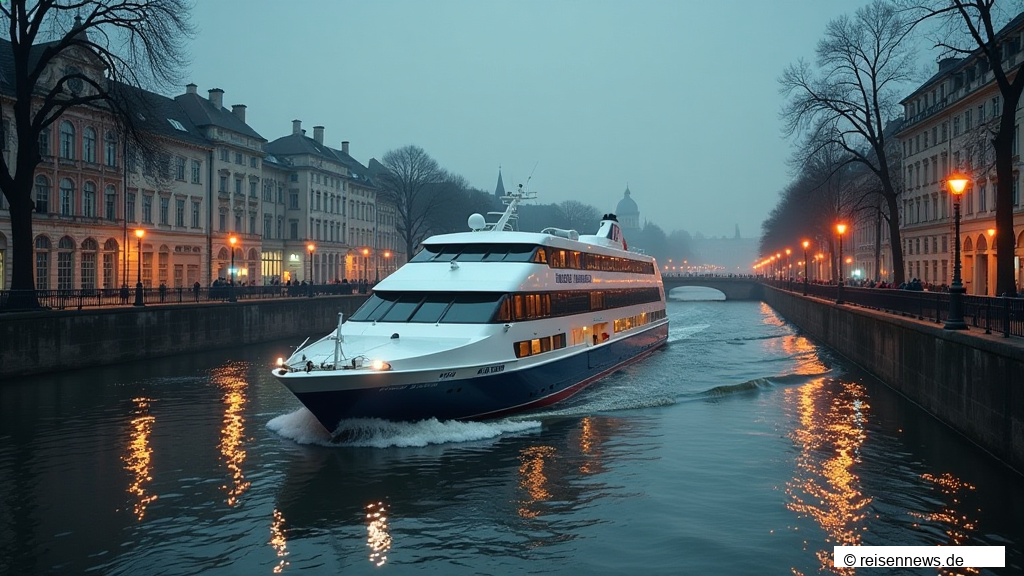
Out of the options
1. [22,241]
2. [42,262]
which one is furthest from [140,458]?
[42,262]

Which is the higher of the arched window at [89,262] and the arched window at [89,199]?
the arched window at [89,199]

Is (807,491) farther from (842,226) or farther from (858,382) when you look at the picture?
(842,226)

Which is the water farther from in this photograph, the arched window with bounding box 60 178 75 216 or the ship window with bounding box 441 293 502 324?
the arched window with bounding box 60 178 75 216

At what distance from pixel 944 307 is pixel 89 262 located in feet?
158

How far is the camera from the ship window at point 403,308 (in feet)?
72.0

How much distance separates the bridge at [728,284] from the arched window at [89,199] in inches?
3491

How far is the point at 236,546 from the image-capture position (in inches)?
504

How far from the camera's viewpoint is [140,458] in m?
18.4

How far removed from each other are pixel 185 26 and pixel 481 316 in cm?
2039

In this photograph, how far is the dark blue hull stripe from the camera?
18.4 metres

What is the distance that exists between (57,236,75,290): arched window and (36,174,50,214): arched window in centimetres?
218

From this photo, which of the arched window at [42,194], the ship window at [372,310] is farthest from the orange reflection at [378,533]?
the arched window at [42,194]

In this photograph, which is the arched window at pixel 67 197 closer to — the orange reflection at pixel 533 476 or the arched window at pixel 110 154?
the arched window at pixel 110 154

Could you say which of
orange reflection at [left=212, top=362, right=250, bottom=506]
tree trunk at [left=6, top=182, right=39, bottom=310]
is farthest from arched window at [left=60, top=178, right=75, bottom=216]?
orange reflection at [left=212, top=362, right=250, bottom=506]
